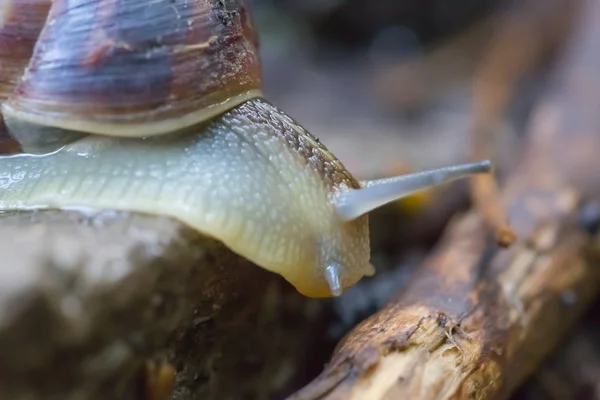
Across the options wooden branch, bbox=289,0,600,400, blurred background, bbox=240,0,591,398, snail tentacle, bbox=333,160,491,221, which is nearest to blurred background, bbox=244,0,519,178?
blurred background, bbox=240,0,591,398

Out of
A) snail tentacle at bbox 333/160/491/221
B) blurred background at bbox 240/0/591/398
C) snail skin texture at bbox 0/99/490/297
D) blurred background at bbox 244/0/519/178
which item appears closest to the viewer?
snail skin texture at bbox 0/99/490/297

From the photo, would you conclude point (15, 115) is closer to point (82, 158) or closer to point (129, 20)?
point (82, 158)

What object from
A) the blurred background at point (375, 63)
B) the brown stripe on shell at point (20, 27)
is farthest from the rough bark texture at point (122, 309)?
the blurred background at point (375, 63)

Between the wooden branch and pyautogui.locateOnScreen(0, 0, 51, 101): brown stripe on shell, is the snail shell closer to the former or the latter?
pyautogui.locateOnScreen(0, 0, 51, 101): brown stripe on shell

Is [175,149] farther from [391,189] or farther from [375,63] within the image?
[375,63]

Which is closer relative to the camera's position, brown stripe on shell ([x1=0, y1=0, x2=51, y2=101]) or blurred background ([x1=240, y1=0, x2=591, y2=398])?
brown stripe on shell ([x1=0, y1=0, x2=51, y2=101])
